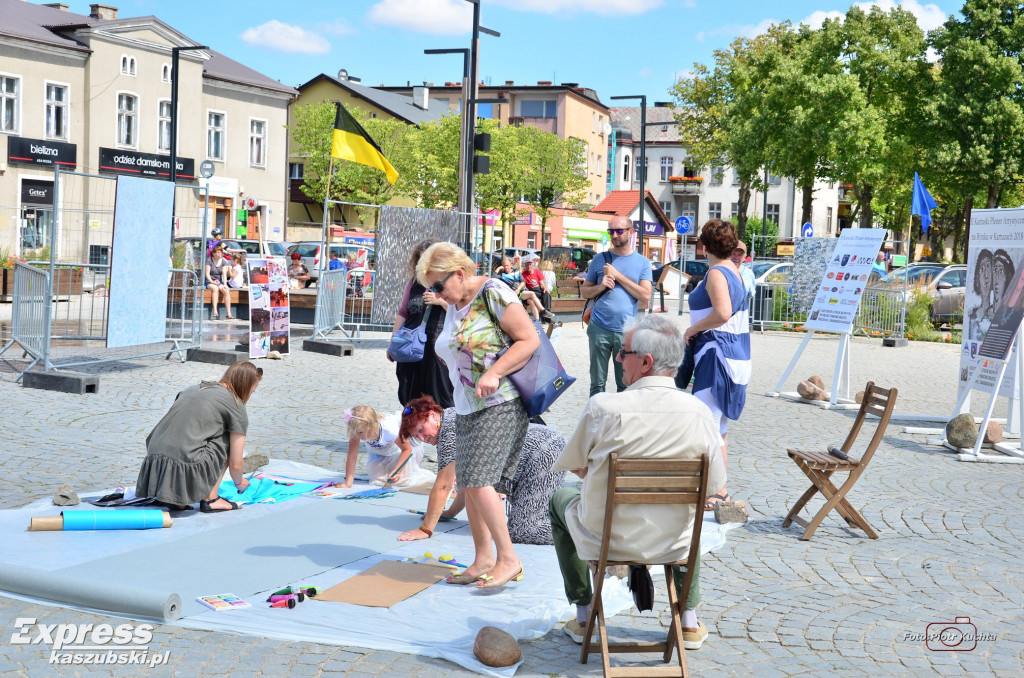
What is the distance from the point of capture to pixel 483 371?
16.5 feet

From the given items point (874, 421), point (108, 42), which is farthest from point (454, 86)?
point (874, 421)

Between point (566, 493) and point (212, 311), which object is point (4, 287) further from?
point (566, 493)

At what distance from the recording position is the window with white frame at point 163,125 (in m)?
43.2

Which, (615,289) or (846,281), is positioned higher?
(846,281)

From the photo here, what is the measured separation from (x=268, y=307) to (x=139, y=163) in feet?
102

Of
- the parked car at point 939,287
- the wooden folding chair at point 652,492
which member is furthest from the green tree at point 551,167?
the wooden folding chair at point 652,492

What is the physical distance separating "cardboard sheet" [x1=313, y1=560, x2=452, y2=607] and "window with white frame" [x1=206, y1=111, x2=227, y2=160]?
4329cm

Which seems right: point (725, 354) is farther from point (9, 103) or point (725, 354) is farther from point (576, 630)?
point (9, 103)

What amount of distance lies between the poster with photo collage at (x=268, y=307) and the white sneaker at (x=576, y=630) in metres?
10.3

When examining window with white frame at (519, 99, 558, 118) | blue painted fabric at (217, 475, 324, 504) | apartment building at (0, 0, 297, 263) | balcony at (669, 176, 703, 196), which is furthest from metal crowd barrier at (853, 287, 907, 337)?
balcony at (669, 176, 703, 196)

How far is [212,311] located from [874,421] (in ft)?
45.8

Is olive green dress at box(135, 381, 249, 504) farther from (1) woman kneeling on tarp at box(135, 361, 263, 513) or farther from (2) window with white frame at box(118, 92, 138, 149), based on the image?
(2) window with white frame at box(118, 92, 138, 149)

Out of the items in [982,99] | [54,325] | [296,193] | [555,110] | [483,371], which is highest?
[555,110]

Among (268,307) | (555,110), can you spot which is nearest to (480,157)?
(268,307)
